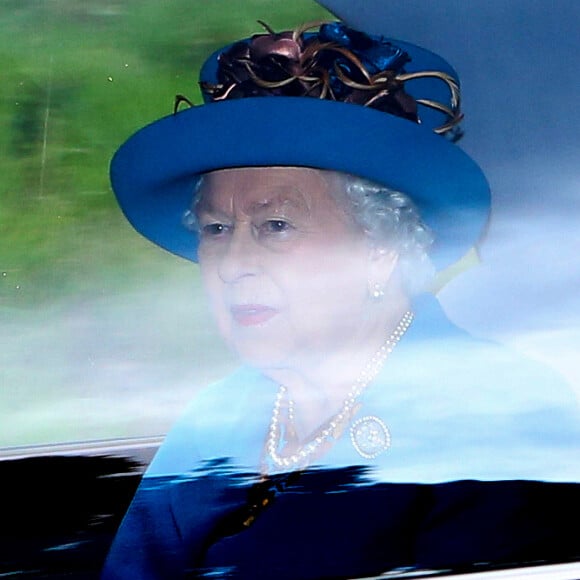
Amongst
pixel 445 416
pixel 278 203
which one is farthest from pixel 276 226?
pixel 445 416

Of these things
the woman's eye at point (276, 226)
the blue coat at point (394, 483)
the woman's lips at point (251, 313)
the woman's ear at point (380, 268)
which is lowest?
the blue coat at point (394, 483)

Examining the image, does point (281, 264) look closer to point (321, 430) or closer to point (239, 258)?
point (239, 258)

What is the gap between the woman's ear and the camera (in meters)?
1.59

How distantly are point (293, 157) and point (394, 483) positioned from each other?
0.51 meters

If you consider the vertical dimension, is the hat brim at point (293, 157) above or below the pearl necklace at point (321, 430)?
above

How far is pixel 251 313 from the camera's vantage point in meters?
1.54

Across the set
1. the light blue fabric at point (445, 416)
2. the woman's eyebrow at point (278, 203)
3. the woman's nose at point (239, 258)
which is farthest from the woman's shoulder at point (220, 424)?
the woman's eyebrow at point (278, 203)

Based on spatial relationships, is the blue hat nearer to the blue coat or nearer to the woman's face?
the woman's face

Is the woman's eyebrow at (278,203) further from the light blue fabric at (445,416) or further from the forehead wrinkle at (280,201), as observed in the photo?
the light blue fabric at (445,416)

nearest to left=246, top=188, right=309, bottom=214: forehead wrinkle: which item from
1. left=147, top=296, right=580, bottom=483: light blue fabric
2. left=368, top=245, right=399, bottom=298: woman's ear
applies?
left=368, top=245, right=399, bottom=298: woman's ear

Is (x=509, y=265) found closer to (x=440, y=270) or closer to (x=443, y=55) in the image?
(x=440, y=270)

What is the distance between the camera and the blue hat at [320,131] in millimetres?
1530

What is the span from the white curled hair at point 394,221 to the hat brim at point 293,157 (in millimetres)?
13

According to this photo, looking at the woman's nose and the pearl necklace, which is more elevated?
the woman's nose
